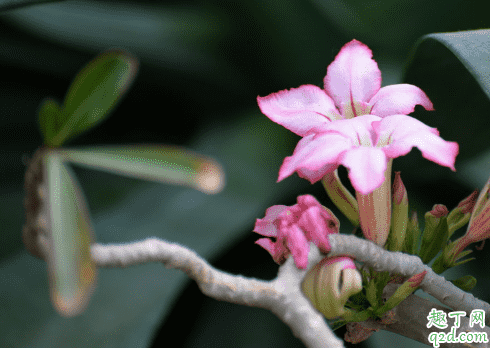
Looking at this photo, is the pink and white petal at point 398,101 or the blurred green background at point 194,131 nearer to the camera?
the pink and white petal at point 398,101

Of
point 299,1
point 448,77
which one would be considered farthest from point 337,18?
point 448,77

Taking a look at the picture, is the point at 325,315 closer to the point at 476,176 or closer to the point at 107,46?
the point at 476,176

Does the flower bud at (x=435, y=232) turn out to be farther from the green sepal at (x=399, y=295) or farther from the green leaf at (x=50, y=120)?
the green leaf at (x=50, y=120)

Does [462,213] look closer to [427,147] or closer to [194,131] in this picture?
[427,147]

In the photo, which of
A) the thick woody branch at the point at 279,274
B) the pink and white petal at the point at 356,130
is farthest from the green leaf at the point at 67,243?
the pink and white petal at the point at 356,130

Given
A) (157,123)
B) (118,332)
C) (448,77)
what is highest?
(448,77)

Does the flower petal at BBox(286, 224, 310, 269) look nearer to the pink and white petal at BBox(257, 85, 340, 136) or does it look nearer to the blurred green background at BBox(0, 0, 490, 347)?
the pink and white petal at BBox(257, 85, 340, 136)

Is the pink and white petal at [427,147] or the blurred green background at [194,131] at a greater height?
the pink and white petal at [427,147]
